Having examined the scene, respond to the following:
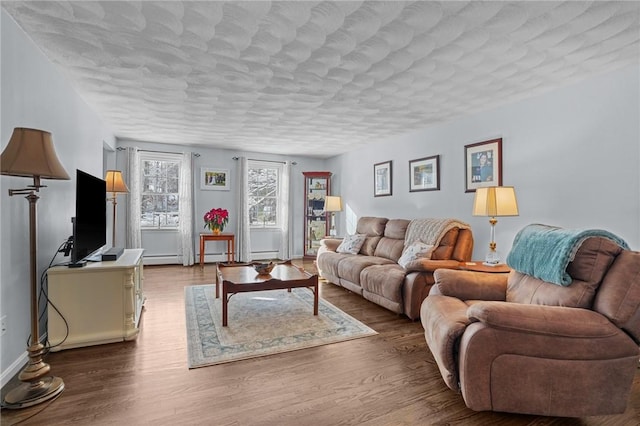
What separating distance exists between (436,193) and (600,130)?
192 centimetres

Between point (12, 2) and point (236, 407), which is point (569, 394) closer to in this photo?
point (236, 407)

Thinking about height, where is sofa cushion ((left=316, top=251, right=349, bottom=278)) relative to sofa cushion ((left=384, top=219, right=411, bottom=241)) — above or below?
below

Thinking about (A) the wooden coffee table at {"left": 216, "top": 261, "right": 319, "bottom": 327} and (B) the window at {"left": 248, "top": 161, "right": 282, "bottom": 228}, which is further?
(B) the window at {"left": 248, "top": 161, "right": 282, "bottom": 228}

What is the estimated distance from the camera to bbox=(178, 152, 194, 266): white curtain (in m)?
5.96

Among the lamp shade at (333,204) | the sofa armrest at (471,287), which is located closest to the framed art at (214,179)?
the lamp shade at (333,204)

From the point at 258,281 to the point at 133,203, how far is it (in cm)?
377

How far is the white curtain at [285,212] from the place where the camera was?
271 inches

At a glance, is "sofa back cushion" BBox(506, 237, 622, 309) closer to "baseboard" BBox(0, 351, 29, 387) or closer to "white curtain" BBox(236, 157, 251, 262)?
"baseboard" BBox(0, 351, 29, 387)

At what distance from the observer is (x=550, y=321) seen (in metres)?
1.62

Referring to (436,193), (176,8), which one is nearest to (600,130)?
(436,193)

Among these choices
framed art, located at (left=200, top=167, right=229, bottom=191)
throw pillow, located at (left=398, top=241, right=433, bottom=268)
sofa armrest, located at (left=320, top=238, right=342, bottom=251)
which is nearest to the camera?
throw pillow, located at (left=398, top=241, right=433, bottom=268)

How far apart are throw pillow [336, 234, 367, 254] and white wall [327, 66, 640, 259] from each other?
1044 millimetres

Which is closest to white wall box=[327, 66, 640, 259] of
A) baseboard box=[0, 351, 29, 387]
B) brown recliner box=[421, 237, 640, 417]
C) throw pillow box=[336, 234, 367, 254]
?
throw pillow box=[336, 234, 367, 254]

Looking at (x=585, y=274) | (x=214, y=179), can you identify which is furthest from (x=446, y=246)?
(x=214, y=179)
